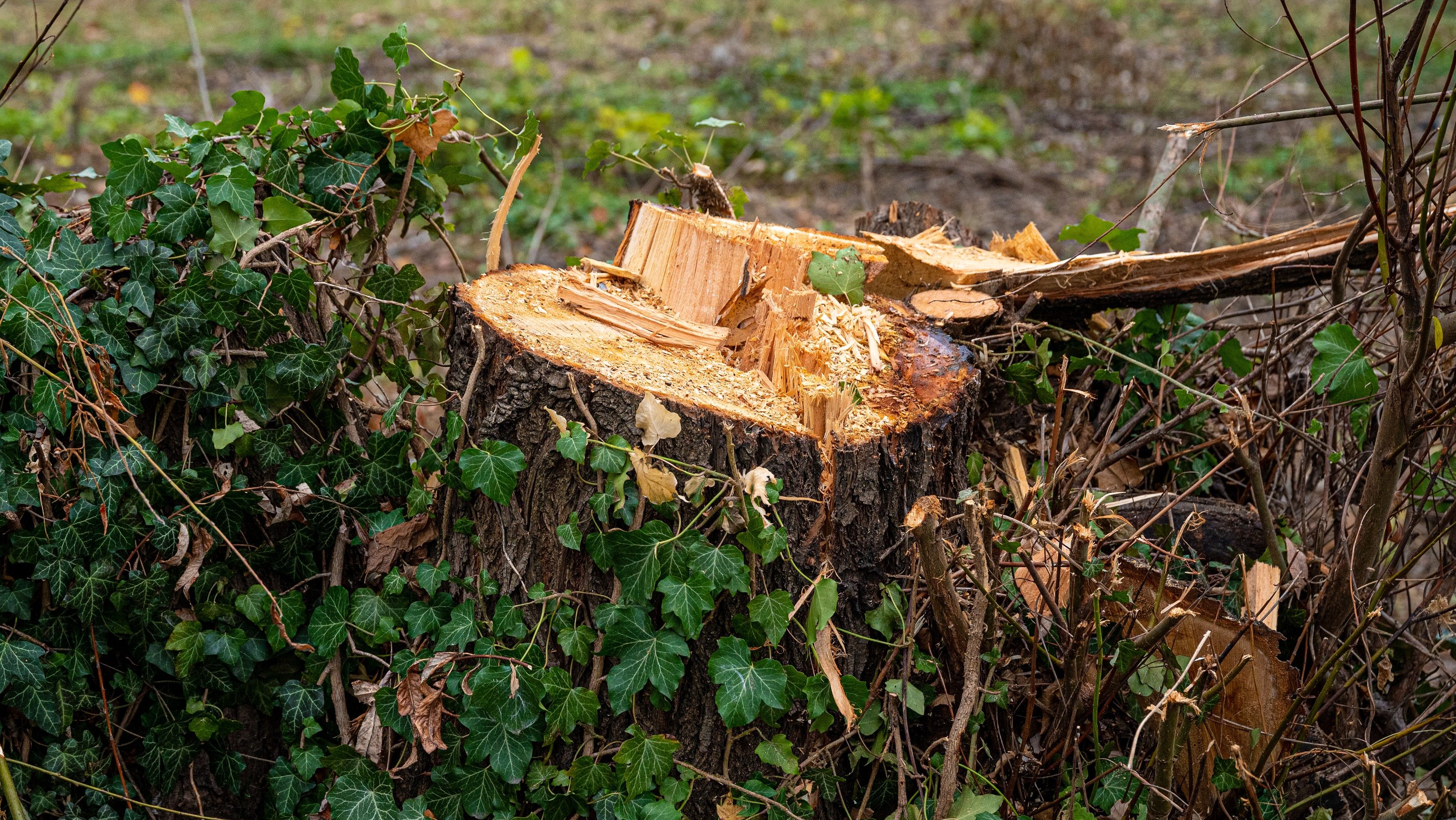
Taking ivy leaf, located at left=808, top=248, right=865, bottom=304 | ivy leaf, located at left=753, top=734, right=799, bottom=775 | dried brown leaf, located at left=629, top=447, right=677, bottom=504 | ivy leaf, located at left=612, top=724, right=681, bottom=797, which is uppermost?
ivy leaf, located at left=808, top=248, right=865, bottom=304

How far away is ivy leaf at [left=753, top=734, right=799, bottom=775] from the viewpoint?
66.7 inches

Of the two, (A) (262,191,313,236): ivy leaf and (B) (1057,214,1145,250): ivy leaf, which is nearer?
(A) (262,191,313,236): ivy leaf

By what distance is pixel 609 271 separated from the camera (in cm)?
218

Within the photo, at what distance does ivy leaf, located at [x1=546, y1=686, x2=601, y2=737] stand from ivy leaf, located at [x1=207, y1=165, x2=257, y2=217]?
114 centimetres

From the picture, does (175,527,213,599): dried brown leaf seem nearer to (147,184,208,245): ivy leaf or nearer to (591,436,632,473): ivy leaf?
(147,184,208,245): ivy leaf

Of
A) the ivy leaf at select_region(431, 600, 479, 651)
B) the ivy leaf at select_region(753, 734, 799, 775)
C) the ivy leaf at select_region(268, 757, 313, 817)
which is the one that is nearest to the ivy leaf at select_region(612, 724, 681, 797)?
the ivy leaf at select_region(753, 734, 799, 775)

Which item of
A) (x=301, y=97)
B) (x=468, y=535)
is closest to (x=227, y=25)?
(x=301, y=97)

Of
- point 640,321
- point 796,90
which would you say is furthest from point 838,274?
point 796,90

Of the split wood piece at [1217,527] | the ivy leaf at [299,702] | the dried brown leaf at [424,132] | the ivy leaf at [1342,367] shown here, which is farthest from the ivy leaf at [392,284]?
the ivy leaf at [1342,367]

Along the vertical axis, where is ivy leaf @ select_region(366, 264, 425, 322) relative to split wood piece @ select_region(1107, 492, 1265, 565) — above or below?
above

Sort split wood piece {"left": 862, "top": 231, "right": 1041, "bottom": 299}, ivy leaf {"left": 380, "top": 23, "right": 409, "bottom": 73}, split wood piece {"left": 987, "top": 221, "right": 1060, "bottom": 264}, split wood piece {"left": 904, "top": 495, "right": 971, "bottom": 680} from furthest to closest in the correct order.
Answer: split wood piece {"left": 987, "top": 221, "right": 1060, "bottom": 264} < split wood piece {"left": 862, "top": 231, "right": 1041, "bottom": 299} < ivy leaf {"left": 380, "top": 23, "right": 409, "bottom": 73} < split wood piece {"left": 904, "top": 495, "right": 971, "bottom": 680}

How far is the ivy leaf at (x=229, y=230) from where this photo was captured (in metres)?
1.84

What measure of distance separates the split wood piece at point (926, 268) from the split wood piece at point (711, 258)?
59mm

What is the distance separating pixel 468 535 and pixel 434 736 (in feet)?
1.27
